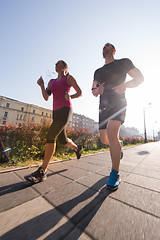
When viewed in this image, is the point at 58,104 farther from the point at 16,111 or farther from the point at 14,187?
the point at 16,111

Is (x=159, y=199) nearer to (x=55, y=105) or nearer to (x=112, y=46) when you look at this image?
(x=55, y=105)

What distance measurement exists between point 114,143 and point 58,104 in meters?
1.17

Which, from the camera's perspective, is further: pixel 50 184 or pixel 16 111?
pixel 16 111

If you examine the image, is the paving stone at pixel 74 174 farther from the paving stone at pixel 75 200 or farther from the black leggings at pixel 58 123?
the black leggings at pixel 58 123

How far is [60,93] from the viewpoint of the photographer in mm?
2076

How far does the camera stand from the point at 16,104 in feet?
148

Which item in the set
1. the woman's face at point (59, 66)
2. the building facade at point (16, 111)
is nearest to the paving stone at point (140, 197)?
the woman's face at point (59, 66)

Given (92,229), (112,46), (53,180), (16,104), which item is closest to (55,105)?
(53,180)

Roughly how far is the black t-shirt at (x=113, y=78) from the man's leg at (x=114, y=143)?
1.03 feet

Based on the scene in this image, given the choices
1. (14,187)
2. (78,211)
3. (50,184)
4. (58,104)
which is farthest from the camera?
(58,104)

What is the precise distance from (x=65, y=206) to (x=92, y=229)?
0.36m

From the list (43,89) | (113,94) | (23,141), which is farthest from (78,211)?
(23,141)

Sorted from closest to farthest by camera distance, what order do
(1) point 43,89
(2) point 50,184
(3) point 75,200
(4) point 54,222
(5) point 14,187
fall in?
1. (4) point 54,222
2. (3) point 75,200
3. (5) point 14,187
4. (2) point 50,184
5. (1) point 43,89

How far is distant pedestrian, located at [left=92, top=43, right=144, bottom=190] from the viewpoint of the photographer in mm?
1593
